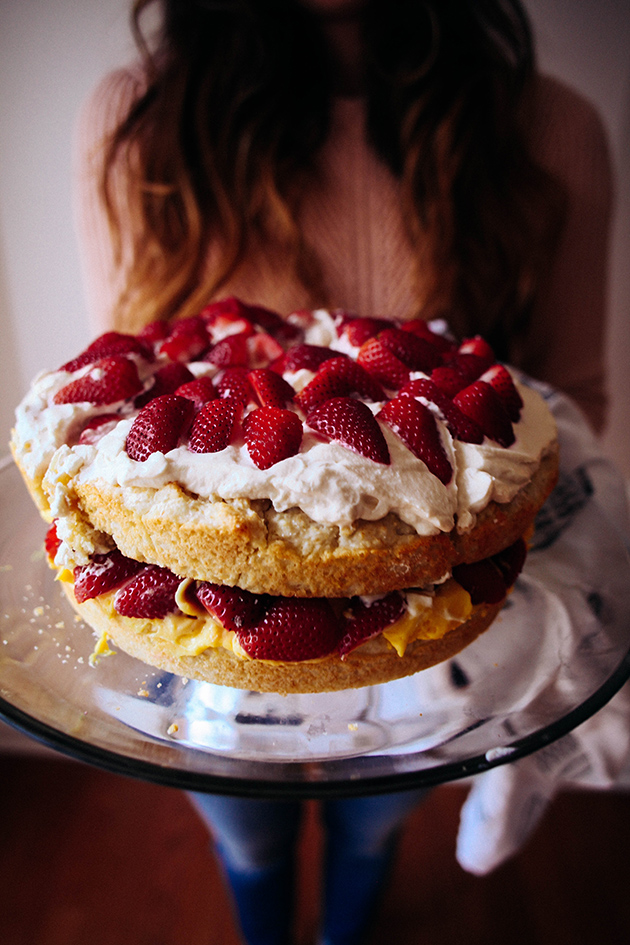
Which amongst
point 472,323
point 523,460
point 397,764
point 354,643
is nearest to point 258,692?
point 354,643

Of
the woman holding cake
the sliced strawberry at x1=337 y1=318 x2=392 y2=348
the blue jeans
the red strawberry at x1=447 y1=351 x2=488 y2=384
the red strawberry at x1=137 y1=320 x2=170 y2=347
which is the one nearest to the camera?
the red strawberry at x1=447 y1=351 x2=488 y2=384

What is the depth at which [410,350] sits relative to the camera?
146cm

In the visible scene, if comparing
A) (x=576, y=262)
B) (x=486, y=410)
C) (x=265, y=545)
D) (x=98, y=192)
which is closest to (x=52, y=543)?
(x=265, y=545)

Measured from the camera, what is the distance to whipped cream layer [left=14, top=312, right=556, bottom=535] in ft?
3.54

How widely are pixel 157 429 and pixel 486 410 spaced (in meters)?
0.60

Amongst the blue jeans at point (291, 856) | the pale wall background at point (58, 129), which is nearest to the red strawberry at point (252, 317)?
the blue jeans at point (291, 856)

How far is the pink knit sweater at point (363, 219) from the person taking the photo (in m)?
2.49

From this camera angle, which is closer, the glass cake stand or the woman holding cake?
the glass cake stand

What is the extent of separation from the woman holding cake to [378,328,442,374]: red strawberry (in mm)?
1071

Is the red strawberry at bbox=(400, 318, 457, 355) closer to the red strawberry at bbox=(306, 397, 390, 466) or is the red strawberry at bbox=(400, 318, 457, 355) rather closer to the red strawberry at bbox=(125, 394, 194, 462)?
the red strawberry at bbox=(306, 397, 390, 466)

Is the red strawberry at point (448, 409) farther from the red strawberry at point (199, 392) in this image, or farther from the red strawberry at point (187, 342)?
the red strawberry at point (187, 342)

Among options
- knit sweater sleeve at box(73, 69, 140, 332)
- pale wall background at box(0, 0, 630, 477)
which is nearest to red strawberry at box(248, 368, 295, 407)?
knit sweater sleeve at box(73, 69, 140, 332)

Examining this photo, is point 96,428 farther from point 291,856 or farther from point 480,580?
point 291,856

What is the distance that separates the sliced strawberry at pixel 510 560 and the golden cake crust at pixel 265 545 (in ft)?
0.79
